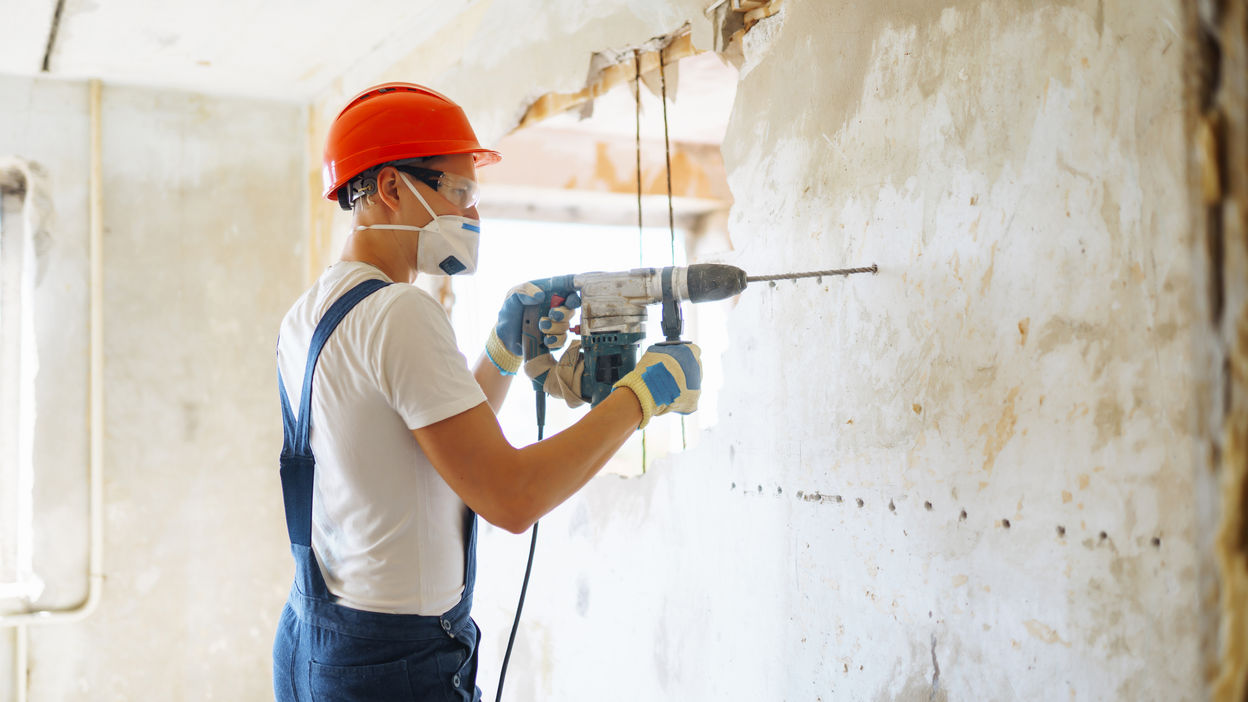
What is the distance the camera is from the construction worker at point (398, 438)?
3.54ft

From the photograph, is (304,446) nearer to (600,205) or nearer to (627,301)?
(627,301)

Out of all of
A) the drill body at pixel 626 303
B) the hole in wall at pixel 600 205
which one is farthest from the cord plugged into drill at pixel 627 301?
the hole in wall at pixel 600 205

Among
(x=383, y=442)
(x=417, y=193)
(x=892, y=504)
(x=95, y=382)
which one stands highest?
(x=417, y=193)

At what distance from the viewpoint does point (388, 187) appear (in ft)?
4.25

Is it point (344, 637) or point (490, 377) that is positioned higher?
point (490, 377)

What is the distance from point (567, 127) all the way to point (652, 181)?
1.90 ft

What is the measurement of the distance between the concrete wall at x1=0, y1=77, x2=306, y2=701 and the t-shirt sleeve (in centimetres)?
240

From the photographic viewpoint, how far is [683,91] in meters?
3.21

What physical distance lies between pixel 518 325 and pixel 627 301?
0.24 m

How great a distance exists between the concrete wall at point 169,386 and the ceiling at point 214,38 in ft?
0.66

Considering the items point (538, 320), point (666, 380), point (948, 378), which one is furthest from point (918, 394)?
point (538, 320)

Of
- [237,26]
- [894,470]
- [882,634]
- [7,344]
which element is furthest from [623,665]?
[7,344]

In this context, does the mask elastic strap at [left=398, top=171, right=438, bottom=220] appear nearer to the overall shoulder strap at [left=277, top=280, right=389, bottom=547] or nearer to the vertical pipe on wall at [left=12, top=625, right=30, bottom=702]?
the overall shoulder strap at [left=277, top=280, right=389, bottom=547]

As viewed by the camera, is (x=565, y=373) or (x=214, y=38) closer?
(x=565, y=373)
